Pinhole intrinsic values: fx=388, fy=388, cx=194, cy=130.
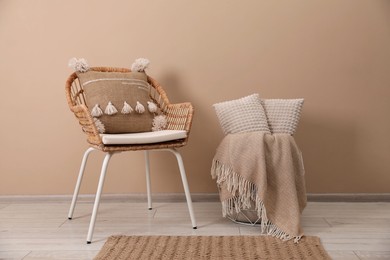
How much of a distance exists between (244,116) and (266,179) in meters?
0.31

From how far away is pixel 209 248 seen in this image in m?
1.47

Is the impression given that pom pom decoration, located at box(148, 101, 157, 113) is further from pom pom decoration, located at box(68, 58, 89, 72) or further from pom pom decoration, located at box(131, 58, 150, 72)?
pom pom decoration, located at box(68, 58, 89, 72)

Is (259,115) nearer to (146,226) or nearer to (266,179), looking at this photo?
(266,179)

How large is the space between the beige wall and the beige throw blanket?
525mm

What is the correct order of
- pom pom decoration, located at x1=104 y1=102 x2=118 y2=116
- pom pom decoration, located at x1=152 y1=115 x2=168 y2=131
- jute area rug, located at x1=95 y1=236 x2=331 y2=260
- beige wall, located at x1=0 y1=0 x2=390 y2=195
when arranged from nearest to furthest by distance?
1. jute area rug, located at x1=95 y1=236 x2=331 y2=260
2. pom pom decoration, located at x1=104 y1=102 x2=118 y2=116
3. pom pom decoration, located at x1=152 y1=115 x2=168 y2=131
4. beige wall, located at x1=0 y1=0 x2=390 y2=195

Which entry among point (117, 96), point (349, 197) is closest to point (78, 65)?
point (117, 96)

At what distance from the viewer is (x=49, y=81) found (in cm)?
224

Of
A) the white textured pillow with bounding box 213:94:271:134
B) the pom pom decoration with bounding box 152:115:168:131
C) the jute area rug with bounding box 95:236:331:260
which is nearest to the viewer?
the jute area rug with bounding box 95:236:331:260

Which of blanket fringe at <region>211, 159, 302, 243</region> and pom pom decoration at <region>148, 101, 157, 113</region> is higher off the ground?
pom pom decoration at <region>148, 101, 157, 113</region>

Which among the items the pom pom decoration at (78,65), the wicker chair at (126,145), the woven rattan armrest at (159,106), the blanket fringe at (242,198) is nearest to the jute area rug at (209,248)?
the blanket fringe at (242,198)

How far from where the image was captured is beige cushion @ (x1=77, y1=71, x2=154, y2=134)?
1.89 metres

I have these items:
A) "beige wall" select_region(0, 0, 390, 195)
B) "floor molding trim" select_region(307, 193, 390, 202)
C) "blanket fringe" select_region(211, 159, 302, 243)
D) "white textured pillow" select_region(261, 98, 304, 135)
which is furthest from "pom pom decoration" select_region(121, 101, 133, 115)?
"floor molding trim" select_region(307, 193, 390, 202)

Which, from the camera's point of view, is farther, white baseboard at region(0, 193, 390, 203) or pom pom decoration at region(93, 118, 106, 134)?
white baseboard at region(0, 193, 390, 203)

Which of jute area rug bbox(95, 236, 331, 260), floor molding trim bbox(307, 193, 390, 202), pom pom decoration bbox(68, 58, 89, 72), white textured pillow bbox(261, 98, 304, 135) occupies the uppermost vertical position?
pom pom decoration bbox(68, 58, 89, 72)
